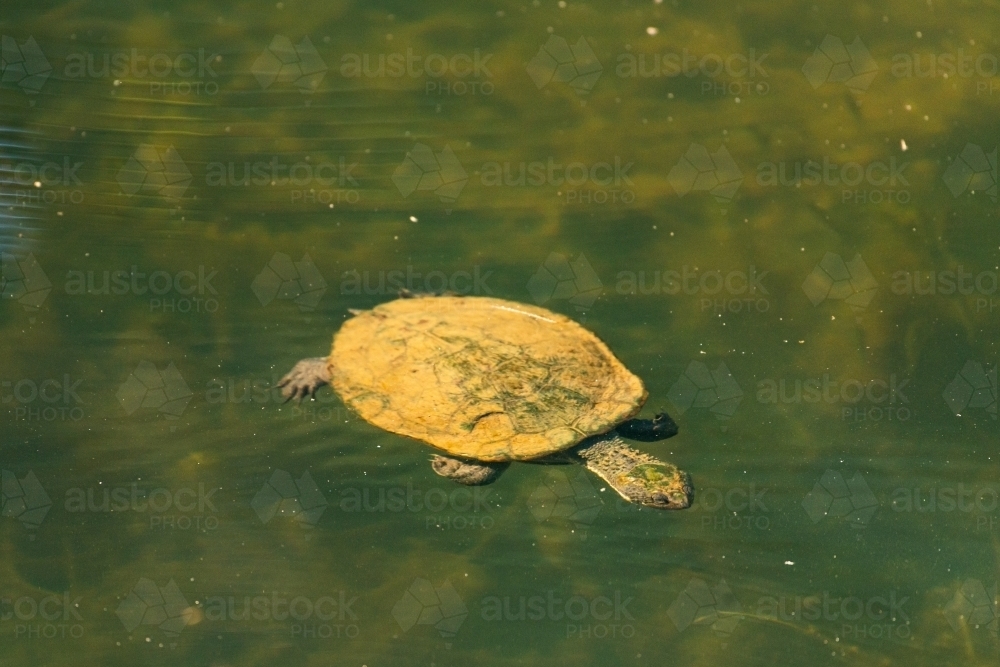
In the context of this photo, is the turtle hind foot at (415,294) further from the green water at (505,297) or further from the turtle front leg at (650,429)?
the turtle front leg at (650,429)

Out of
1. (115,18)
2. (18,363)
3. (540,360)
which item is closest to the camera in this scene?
(540,360)

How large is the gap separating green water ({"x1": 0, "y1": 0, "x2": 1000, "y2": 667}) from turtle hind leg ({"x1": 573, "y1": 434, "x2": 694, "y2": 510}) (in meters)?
0.17

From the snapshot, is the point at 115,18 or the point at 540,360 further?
the point at 115,18

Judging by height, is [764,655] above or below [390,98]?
below

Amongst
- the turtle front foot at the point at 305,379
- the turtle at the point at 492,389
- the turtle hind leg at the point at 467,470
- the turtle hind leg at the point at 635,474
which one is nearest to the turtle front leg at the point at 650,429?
the turtle at the point at 492,389

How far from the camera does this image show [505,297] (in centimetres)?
564

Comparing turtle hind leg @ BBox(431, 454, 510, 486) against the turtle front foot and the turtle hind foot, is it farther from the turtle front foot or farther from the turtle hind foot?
the turtle hind foot

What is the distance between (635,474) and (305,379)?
1.84 m

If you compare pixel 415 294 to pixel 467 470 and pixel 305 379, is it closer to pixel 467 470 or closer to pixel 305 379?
pixel 305 379

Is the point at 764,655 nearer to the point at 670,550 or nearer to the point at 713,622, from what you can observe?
the point at 713,622

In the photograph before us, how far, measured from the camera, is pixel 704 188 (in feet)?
19.7

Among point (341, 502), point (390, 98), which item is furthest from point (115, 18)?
point (341, 502)

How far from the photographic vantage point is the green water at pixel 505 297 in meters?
5.24

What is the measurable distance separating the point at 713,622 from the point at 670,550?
0.45 m
